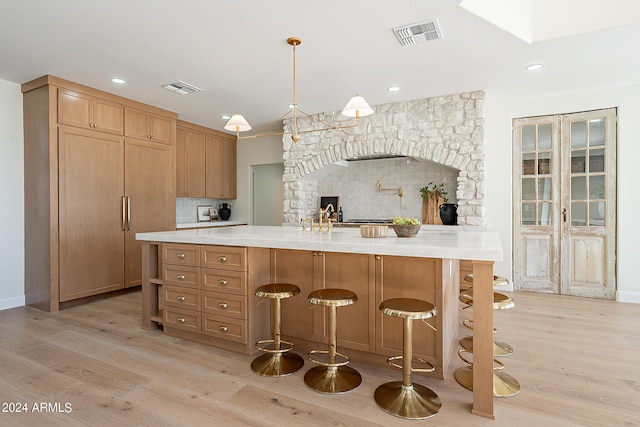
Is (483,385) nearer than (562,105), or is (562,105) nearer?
(483,385)

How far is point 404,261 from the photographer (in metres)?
2.29

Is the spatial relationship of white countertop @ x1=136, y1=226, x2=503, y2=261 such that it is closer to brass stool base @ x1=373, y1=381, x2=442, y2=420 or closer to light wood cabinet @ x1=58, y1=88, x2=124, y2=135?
brass stool base @ x1=373, y1=381, x2=442, y2=420

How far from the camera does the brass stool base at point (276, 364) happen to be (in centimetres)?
233

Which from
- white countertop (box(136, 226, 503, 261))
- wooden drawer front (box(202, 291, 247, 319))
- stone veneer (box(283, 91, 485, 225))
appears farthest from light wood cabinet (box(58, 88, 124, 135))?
wooden drawer front (box(202, 291, 247, 319))

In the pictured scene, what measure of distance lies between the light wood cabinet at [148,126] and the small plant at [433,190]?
3.89 meters

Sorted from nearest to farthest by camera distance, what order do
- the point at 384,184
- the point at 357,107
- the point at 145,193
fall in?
the point at 357,107
the point at 145,193
the point at 384,184

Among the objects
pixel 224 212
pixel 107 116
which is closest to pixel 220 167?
pixel 224 212

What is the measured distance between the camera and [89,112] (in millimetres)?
4129

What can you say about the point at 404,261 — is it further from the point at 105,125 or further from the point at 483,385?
the point at 105,125

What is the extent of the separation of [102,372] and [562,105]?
563 centimetres

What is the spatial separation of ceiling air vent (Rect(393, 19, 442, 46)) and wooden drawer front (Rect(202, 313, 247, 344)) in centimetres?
267

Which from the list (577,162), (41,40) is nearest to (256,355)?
(41,40)

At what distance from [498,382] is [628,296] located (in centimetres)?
325

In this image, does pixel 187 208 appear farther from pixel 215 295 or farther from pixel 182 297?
pixel 215 295
